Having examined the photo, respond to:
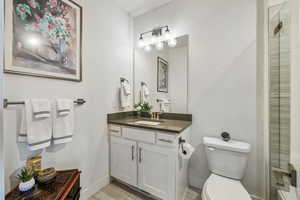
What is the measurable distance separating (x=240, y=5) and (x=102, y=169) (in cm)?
265

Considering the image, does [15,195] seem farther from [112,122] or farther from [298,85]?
[298,85]

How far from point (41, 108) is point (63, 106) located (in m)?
0.17

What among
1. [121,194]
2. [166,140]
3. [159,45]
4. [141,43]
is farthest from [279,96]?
[121,194]

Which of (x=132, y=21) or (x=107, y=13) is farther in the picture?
(x=132, y=21)

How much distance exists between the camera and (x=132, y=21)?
2258mm

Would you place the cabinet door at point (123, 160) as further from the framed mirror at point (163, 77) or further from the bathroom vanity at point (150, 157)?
the framed mirror at point (163, 77)

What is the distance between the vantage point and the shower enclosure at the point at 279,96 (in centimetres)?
102

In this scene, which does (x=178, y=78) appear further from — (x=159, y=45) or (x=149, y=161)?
(x=149, y=161)

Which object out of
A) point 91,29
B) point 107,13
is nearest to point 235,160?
point 91,29

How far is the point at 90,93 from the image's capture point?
1.58m

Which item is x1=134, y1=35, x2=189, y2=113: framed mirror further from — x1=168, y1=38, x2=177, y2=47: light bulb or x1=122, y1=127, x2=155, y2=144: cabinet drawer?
x1=122, y1=127, x2=155, y2=144: cabinet drawer

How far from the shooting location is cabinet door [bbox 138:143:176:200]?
1315 millimetres

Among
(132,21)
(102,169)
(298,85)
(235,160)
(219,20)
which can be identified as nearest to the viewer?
(298,85)

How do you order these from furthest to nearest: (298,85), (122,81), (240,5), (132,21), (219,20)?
(132,21) < (122,81) < (219,20) < (240,5) < (298,85)
